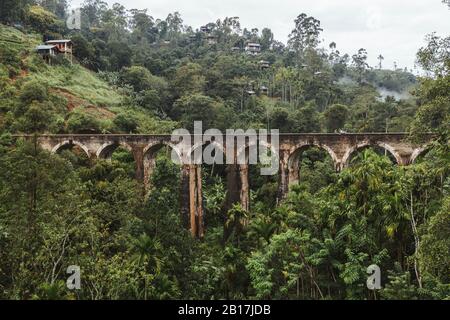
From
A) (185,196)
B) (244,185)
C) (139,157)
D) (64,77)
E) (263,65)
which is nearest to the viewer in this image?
(185,196)

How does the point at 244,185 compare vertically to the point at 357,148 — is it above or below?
below

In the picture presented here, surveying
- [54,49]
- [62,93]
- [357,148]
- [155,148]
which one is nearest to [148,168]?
[155,148]

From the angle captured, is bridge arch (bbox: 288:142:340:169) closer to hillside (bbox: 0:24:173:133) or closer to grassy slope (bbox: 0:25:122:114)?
hillside (bbox: 0:24:173:133)

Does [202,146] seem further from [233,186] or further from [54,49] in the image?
[54,49]

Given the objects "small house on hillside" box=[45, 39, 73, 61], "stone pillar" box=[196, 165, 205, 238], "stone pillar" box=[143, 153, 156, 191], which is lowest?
"stone pillar" box=[196, 165, 205, 238]

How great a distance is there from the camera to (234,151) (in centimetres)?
2158

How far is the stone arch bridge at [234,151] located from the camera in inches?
781

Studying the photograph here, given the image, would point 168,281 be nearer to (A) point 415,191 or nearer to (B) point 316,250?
(B) point 316,250

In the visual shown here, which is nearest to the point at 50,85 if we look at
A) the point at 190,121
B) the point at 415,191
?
the point at 190,121

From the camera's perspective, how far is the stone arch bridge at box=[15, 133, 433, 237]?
19827mm

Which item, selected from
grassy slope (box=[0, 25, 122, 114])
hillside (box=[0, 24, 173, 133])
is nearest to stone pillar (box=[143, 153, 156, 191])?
hillside (box=[0, 24, 173, 133])

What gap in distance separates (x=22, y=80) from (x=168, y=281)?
25277 mm
